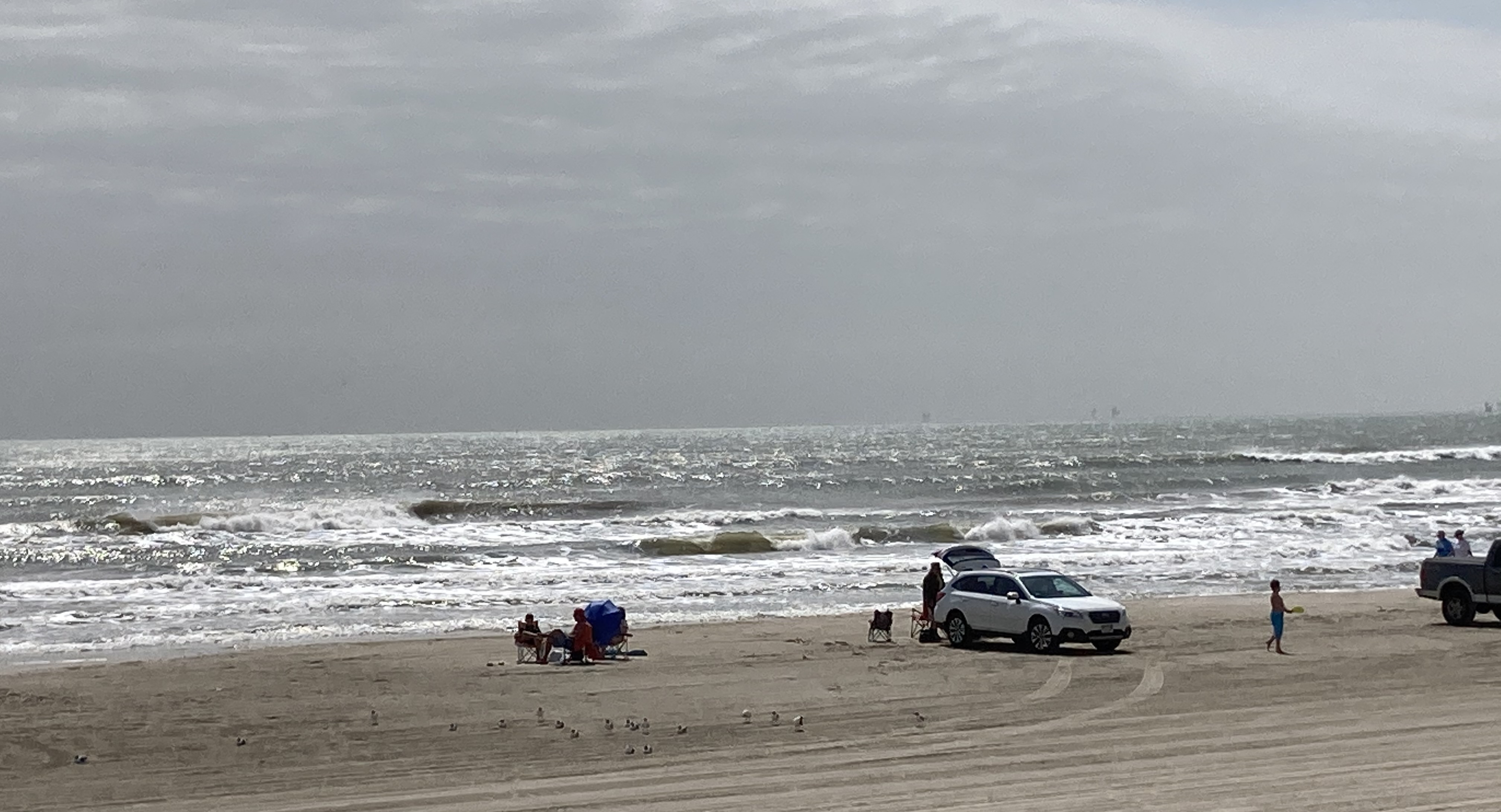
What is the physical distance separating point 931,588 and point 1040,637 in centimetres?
313

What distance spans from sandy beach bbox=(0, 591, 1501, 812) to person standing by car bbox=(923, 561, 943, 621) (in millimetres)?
1619

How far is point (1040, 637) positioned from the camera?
22.7 m

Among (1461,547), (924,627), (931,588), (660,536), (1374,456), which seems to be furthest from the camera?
(1374,456)

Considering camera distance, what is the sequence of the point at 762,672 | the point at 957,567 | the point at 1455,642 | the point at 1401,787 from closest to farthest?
the point at 1401,787, the point at 762,672, the point at 1455,642, the point at 957,567


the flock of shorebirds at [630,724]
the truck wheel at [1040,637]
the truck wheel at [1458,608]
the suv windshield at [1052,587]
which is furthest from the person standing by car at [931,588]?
the flock of shorebirds at [630,724]

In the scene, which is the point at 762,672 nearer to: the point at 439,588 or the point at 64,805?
the point at 64,805

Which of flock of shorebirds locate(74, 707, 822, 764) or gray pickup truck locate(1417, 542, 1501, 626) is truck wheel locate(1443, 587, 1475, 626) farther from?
flock of shorebirds locate(74, 707, 822, 764)

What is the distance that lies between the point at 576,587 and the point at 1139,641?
50.6 ft

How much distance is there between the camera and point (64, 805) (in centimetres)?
1229

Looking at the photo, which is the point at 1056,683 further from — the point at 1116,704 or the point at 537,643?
the point at 537,643

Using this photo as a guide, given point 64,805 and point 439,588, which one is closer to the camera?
point 64,805

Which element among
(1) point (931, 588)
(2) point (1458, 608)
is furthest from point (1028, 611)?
(2) point (1458, 608)

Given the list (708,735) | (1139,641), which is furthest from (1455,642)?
(708,735)

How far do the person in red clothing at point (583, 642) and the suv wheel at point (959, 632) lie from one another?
5828mm
